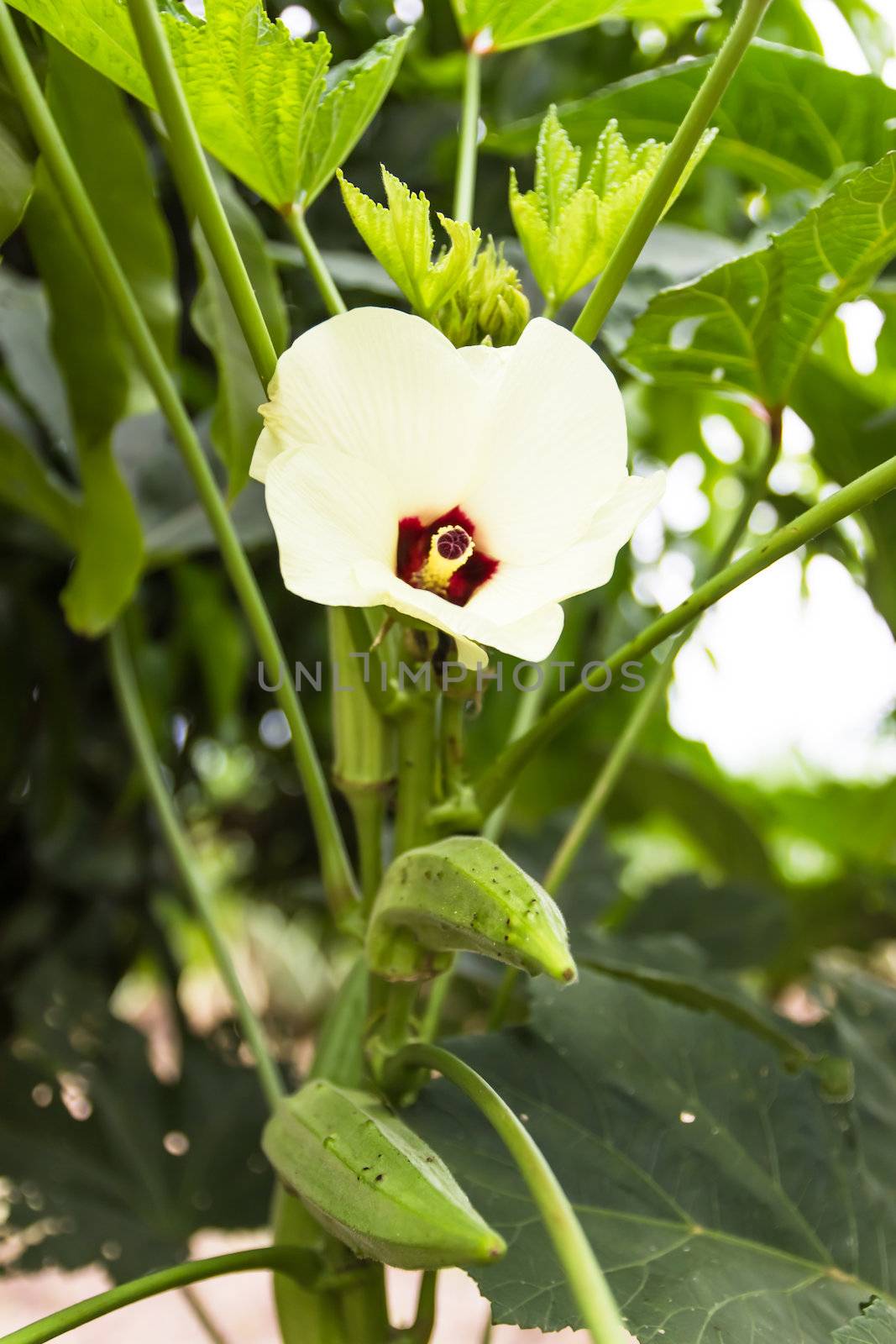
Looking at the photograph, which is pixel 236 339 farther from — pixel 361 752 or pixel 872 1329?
pixel 872 1329

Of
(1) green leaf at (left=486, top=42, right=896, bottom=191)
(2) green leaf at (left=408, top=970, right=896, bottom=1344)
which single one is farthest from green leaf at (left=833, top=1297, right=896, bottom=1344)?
(1) green leaf at (left=486, top=42, right=896, bottom=191)

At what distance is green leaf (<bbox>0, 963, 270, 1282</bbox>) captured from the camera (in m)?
0.48

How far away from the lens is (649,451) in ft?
2.35

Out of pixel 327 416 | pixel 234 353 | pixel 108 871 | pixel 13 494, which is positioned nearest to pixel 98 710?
pixel 108 871

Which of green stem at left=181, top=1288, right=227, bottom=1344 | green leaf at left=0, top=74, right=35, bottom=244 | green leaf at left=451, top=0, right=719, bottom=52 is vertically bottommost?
green stem at left=181, top=1288, right=227, bottom=1344

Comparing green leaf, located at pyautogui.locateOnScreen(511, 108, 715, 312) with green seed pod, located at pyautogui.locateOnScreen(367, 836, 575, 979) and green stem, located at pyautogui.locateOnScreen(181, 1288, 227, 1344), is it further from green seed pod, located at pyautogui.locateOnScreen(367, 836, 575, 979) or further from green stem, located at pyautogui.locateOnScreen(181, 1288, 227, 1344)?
green stem, located at pyautogui.locateOnScreen(181, 1288, 227, 1344)

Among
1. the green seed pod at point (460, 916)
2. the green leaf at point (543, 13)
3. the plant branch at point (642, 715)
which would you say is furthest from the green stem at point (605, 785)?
the green leaf at point (543, 13)

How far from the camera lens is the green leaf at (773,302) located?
30 centimetres

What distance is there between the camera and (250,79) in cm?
27

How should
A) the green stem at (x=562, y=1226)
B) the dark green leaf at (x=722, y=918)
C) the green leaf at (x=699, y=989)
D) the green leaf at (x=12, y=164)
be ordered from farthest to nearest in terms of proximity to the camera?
the dark green leaf at (x=722, y=918)
the green leaf at (x=699, y=989)
the green leaf at (x=12, y=164)
the green stem at (x=562, y=1226)

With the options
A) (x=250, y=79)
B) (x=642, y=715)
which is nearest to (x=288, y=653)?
(x=642, y=715)

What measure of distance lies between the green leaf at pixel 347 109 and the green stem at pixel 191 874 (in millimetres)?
242

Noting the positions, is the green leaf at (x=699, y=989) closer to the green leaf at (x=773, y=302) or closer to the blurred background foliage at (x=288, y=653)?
Result: the blurred background foliage at (x=288, y=653)

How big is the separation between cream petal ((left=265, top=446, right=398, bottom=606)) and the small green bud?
0.18 feet
